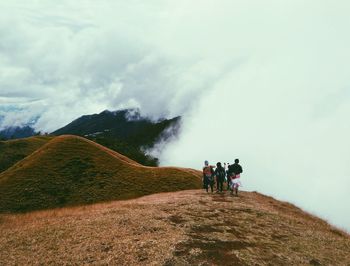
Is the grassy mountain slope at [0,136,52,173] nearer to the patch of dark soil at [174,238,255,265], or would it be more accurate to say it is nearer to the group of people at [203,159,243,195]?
the group of people at [203,159,243,195]

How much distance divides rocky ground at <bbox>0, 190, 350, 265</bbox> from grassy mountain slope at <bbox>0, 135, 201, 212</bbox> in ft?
116

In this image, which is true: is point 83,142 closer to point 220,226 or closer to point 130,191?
point 130,191

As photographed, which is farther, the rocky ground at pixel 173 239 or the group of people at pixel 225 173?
the group of people at pixel 225 173

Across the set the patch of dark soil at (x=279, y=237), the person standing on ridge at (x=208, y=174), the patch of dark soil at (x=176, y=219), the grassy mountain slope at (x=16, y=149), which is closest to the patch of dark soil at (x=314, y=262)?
the patch of dark soil at (x=279, y=237)

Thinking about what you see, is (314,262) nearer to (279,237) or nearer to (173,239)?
(279,237)

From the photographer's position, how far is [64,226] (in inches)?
1441

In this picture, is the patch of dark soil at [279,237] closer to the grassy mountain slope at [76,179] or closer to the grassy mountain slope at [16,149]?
the grassy mountain slope at [76,179]

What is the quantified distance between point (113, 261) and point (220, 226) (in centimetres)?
1265

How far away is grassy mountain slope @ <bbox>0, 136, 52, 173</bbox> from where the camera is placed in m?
161

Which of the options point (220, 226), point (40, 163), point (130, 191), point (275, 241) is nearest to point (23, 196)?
point (40, 163)

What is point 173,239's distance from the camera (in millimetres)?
30438

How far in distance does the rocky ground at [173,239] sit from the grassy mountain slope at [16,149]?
126 m

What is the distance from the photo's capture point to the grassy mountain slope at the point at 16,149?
160913mm

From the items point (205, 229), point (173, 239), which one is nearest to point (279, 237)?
point (205, 229)
